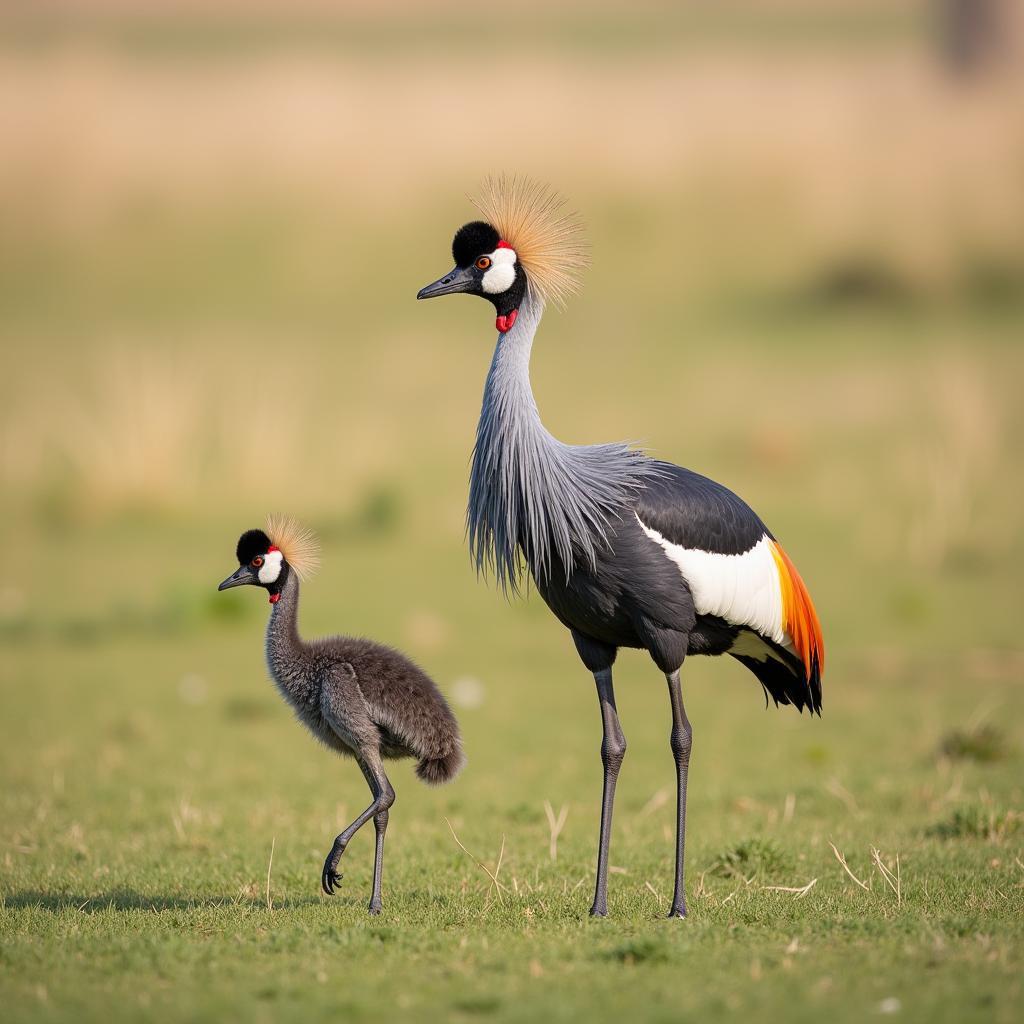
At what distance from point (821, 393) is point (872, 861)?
16.4m

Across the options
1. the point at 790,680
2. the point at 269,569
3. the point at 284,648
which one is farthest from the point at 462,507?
the point at 284,648

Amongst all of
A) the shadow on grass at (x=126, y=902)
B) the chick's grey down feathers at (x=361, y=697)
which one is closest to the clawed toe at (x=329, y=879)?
the shadow on grass at (x=126, y=902)

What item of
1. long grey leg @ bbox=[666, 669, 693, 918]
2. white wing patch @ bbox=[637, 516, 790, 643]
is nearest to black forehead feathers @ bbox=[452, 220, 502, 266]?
white wing patch @ bbox=[637, 516, 790, 643]

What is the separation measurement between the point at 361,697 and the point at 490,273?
6.04 feet

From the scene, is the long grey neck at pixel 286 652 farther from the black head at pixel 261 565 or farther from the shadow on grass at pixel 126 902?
the shadow on grass at pixel 126 902

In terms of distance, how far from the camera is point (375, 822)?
674 centimetres

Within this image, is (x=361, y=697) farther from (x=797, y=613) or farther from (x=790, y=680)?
(x=790, y=680)

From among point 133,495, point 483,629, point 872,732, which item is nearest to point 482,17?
point 133,495

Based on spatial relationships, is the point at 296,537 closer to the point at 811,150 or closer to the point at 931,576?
the point at 931,576

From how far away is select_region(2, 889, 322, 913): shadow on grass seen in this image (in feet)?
21.5

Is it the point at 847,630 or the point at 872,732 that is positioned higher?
the point at 847,630

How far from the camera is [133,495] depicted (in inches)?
737

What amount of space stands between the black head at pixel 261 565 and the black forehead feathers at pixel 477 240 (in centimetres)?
148

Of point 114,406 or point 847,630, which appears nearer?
point 847,630
